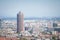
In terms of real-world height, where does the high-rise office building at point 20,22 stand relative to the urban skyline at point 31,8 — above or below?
below

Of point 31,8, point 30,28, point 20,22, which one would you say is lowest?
point 30,28

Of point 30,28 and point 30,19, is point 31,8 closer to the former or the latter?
point 30,19

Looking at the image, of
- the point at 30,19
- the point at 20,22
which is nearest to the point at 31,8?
the point at 30,19

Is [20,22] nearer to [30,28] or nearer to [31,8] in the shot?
[30,28]

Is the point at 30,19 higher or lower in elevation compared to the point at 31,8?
lower

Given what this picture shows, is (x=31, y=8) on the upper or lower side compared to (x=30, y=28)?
upper

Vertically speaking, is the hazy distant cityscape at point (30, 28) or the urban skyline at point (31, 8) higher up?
the urban skyline at point (31, 8)

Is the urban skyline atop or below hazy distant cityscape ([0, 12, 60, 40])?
atop

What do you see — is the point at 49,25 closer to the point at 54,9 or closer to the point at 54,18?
the point at 54,18

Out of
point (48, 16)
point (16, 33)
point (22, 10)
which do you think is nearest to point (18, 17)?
point (22, 10)

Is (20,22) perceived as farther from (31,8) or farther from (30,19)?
(31,8)

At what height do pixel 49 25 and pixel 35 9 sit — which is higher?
pixel 35 9
